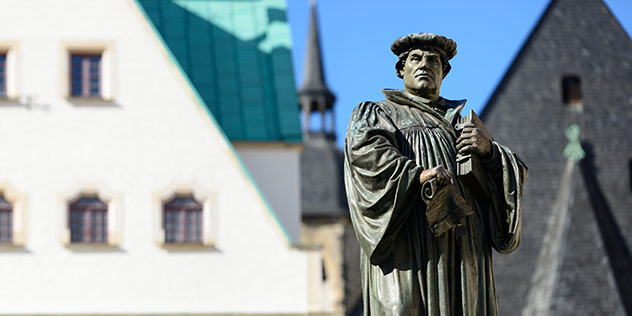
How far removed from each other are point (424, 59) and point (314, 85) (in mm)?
68233

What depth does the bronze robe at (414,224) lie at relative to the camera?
858 centimetres

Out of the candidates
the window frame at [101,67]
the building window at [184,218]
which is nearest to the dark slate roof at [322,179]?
the building window at [184,218]

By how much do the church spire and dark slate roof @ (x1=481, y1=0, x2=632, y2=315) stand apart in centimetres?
3562

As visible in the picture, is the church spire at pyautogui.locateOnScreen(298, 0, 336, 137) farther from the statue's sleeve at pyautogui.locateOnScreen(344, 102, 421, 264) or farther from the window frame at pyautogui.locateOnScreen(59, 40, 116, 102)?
the statue's sleeve at pyautogui.locateOnScreen(344, 102, 421, 264)

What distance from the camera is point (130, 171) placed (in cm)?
3062

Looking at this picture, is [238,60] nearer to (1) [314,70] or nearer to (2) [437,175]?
(2) [437,175]

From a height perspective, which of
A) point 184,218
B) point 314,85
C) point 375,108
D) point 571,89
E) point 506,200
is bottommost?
point 506,200

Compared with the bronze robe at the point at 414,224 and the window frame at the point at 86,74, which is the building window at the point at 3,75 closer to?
the window frame at the point at 86,74

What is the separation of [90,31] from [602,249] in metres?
13.0

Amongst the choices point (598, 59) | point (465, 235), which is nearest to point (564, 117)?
point (598, 59)

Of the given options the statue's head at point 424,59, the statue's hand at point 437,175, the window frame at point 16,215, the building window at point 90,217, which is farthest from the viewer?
the building window at point 90,217

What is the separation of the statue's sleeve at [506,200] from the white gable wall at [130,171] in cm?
2129

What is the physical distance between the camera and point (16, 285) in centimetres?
2956

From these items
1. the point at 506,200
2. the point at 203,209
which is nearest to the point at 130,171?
the point at 203,209
